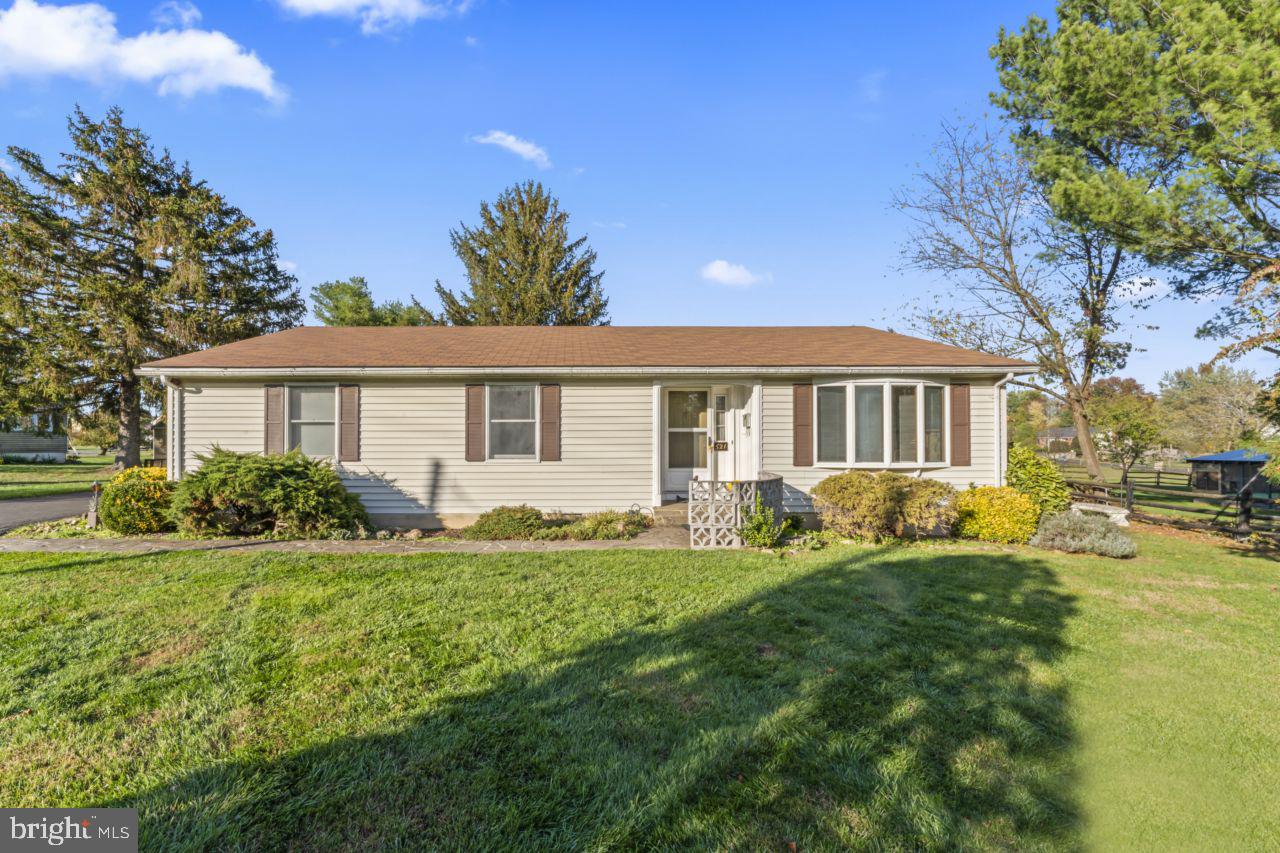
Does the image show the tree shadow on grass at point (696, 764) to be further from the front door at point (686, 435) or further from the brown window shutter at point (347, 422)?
the brown window shutter at point (347, 422)

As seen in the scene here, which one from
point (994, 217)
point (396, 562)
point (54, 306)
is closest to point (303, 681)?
point (396, 562)

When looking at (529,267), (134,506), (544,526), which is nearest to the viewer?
(134,506)

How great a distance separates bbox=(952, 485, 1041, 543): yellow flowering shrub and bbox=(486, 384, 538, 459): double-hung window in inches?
286

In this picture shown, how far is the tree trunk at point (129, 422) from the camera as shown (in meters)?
19.0

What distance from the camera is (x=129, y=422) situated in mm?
19234

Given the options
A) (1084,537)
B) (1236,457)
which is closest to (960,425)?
(1084,537)

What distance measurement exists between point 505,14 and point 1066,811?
42.3 feet

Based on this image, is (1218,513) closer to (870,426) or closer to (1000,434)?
(1000,434)

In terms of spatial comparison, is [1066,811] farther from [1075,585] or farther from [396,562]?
[396,562]

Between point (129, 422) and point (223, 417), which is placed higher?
point (129, 422)

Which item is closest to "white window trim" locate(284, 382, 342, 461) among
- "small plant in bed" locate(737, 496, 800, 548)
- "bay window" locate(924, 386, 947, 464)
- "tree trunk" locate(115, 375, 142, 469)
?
"small plant in bed" locate(737, 496, 800, 548)

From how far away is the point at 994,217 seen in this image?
16.1m

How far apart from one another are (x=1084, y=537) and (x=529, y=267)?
21.6 m

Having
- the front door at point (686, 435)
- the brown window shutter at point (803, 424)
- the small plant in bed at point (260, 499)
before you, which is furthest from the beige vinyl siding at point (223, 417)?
the brown window shutter at point (803, 424)
